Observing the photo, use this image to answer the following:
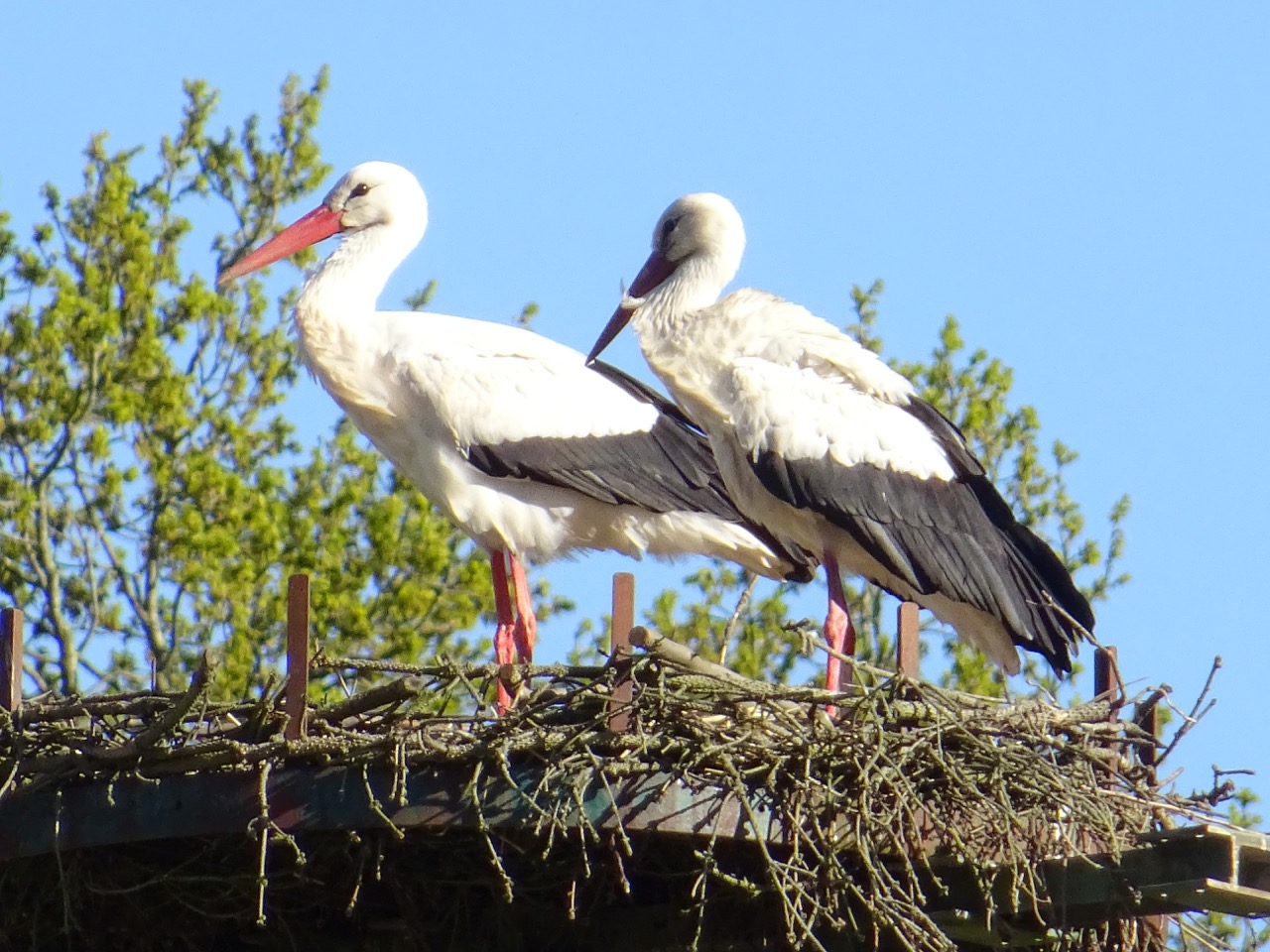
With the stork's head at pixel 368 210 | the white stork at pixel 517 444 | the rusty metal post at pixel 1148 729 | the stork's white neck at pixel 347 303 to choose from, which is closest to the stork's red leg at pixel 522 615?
the white stork at pixel 517 444

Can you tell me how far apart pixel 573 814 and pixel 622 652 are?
411 millimetres

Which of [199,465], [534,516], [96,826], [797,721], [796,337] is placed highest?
[199,465]

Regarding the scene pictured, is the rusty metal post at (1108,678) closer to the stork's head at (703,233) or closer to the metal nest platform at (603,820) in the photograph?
the metal nest platform at (603,820)

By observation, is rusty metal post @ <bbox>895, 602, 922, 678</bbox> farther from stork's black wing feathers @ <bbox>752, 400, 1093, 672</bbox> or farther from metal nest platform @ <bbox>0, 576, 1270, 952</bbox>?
stork's black wing feathers @ <bbox>752, 400, 1093, 672</bbox>

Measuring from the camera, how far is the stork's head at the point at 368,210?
9633 mm

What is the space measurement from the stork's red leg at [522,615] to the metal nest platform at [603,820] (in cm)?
216

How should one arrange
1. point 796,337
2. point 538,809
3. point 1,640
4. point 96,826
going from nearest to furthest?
point 538,809
point 96,826
point 1,640
point 796,337

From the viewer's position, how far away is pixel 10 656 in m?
6.95

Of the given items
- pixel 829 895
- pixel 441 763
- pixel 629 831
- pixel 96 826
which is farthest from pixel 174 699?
pixel 829 895

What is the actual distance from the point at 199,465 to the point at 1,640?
7526 millimetres

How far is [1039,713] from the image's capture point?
6590 millimetres

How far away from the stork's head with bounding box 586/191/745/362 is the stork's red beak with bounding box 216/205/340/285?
129 centimetres

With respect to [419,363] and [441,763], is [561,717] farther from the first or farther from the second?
[419,363]

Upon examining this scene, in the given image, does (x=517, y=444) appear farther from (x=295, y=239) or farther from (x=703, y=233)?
(x=295, y=239)
